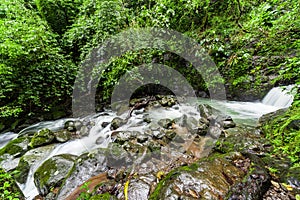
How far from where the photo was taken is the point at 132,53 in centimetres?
663

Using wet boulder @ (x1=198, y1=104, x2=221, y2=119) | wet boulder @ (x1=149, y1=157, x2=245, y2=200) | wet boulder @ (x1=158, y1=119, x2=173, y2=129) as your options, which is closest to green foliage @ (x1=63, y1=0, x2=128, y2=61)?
wet boulder @ (x1=158, y1=119, x2=173, y2=129)

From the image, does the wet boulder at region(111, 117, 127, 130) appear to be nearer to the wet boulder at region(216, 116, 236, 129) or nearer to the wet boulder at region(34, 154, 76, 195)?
the wet boulder at region(34, 154, 76, 195)

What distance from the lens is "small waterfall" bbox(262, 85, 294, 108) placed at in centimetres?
566

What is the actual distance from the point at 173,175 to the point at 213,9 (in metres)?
4.32

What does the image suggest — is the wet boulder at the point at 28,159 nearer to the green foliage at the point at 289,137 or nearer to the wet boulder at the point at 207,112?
the wet boulder at the point at 207,112

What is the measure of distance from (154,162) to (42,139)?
11.7 ft

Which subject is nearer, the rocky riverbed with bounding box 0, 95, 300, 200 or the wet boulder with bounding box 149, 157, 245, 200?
the wet boulder with bounding box 149, 157, 245, 200

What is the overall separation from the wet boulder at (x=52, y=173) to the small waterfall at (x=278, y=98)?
681cm

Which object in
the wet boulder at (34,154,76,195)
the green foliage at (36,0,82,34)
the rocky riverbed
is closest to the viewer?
the rocky riverbed

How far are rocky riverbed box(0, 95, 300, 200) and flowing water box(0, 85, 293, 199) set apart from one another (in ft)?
0.14

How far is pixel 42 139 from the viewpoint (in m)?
4.81

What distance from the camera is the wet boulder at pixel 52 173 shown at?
3.12 metres

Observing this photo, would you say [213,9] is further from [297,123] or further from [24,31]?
[24,31]

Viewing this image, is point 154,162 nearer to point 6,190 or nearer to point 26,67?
point 6,190
